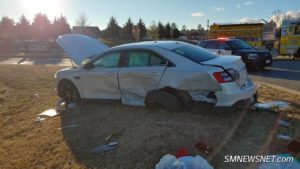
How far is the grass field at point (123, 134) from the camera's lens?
14.8 ft

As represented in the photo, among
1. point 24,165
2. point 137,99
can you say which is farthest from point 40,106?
point 24,165

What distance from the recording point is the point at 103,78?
22.7 ft

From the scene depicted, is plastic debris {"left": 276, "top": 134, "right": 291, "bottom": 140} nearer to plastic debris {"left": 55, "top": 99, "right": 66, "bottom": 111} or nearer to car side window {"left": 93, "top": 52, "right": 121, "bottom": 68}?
car side window {"left": 93, "top": 52, "right": 121, "bottom": 68}

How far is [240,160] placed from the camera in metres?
4.13

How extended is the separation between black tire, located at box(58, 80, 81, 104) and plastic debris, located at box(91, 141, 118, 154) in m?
2.76

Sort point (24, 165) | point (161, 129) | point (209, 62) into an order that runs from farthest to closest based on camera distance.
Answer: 1. point (209, 62)
2. point (161, 129)
3. point (24, 165)

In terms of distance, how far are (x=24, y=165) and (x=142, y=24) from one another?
62.6 m

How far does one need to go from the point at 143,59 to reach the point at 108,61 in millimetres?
930

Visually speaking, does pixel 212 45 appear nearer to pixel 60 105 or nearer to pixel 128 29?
pixel 60 105

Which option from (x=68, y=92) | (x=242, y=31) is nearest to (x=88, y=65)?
(x=68, y=92)

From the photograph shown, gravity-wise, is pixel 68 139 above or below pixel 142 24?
below

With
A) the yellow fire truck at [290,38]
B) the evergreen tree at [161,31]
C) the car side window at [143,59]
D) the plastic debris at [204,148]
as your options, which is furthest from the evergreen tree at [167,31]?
the plastic debris at [204,148]

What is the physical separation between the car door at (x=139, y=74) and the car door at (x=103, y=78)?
0.19 meters

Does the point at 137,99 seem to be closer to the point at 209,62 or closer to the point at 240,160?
the point at 209,62
